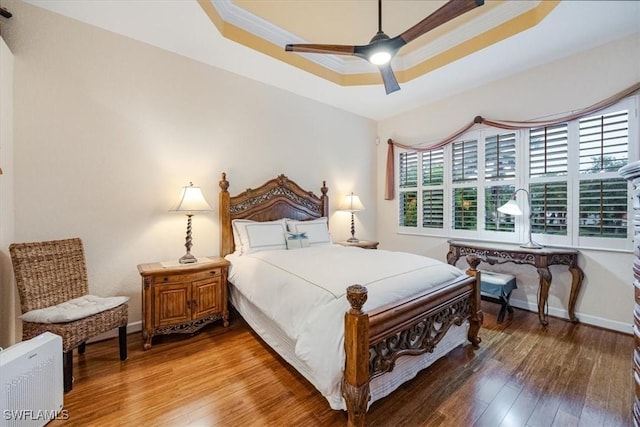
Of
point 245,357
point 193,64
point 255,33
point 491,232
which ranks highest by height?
point 255,33

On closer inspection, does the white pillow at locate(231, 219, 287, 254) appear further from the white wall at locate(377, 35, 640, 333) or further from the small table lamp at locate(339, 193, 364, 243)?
the white wall at locate(377, 35, 640, 333)

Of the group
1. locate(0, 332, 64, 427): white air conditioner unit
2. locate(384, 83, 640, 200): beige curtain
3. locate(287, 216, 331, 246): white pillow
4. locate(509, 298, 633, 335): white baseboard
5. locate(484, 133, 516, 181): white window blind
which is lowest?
locate(509, 298, 633, 335): white baseboard

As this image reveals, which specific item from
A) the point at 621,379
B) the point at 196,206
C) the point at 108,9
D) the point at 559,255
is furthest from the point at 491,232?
the point at 108,9

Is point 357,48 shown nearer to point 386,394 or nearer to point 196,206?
point 196,206

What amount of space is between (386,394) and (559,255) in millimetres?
2450

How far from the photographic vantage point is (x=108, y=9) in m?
2.22

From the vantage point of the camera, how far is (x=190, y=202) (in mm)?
2631

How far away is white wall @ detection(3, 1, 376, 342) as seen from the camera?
2.17 meters

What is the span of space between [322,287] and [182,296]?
4.83ft

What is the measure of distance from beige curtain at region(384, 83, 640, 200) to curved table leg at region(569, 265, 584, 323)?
158 cm

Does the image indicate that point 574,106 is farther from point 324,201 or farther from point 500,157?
point 324,201

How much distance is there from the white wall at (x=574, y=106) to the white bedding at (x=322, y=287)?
1695 millimetres

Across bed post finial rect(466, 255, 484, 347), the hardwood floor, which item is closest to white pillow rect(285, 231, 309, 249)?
the hardwood floor

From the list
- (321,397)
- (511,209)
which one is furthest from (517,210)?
(321,397)
